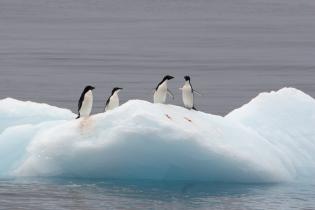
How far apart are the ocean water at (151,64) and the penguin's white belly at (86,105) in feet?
5.63

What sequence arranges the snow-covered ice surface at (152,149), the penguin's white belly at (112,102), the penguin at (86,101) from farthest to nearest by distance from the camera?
the penguin's white belly at (112,102) < the penguin at (86,101) < the snow-covered ice surface at (152,149)

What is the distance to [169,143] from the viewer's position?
18594mm

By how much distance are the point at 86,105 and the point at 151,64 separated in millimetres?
24071

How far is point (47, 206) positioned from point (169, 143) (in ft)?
8.71

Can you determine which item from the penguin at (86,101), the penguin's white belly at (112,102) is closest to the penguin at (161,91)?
the penguin's white belly at (112,102)

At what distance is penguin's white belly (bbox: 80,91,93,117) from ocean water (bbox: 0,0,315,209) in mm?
1717

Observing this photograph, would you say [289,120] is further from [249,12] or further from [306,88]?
[249,12]

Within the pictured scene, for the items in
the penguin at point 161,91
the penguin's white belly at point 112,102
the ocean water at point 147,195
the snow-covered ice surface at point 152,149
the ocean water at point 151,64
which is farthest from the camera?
the penguin's white belly at point 112,102

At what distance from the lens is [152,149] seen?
18.6 meters

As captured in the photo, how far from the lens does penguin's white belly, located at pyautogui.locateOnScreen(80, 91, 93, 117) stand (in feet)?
66.0

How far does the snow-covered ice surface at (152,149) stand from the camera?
18.6 metres

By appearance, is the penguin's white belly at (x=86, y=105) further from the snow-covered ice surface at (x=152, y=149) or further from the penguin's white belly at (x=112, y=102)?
the penguin's white belly at (x=112, y=102)

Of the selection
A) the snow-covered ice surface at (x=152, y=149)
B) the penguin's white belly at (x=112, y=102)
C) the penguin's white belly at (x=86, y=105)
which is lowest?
the snow-covered ice surface at (x=152, y=149)

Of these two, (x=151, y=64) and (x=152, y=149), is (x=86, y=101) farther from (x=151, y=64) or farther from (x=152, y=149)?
(x=151, y=64)
